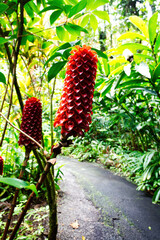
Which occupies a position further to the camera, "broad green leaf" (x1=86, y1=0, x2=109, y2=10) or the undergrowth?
the undergrowth

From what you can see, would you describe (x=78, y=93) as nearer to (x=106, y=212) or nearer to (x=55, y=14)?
(x=55, y=14)

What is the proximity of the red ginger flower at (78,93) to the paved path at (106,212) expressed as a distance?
1.26 m

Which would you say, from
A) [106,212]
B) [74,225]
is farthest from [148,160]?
[74,225]

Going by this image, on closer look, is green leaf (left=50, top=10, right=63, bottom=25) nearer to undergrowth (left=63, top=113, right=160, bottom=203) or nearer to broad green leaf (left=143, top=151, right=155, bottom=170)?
undergrowth (left=63, top=113, right=160, bottom=203)

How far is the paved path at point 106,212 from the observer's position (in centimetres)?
151

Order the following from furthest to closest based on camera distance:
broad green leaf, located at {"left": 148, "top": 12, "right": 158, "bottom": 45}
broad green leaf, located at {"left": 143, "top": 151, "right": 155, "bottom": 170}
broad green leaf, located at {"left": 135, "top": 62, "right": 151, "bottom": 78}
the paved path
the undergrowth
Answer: the undergrowth < broad green leaf, located at {"left": 143, "top": 151, "right": 155, "bottom": 170} < the paved path < broad green leaf, located at {"left": 148, "top": 12, "right": 158, "bottom": 45} < broad green leaf, located at {"left": 135, "top": 62, "right": 151, "bottom": 78}

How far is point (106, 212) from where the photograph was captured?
1878mm

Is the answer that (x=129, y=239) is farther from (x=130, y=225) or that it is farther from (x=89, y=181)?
(x=89, y=181)

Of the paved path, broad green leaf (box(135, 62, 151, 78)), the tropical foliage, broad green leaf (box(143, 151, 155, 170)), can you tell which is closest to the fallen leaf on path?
the paved path

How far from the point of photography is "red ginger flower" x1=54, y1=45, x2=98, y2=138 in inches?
27.3

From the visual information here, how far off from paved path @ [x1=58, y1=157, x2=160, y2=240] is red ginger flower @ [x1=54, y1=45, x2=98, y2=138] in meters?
1.26

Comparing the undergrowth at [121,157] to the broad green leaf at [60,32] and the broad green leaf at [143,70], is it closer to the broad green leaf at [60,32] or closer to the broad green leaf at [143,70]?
the broad green leaf at [143,70]

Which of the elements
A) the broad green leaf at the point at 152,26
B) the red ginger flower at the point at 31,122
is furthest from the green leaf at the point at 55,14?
the broad green leaf at the point at 152,26

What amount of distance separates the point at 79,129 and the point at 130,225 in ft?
5.14
